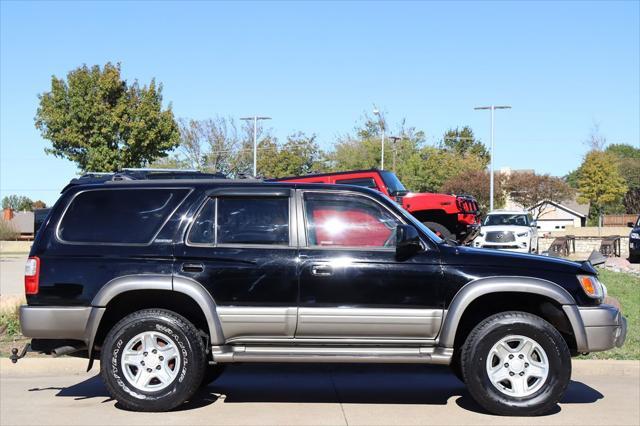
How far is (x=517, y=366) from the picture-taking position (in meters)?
5.96

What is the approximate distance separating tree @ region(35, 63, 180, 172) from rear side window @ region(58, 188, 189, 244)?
21853 millimetres

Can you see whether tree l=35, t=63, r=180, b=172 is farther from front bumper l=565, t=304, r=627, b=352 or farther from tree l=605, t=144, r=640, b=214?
tree l=605, t=144, r=640, b=214

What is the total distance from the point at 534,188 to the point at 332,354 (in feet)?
167

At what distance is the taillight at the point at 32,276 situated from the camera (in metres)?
6.05

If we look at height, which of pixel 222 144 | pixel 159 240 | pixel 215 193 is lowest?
pixel 159 240

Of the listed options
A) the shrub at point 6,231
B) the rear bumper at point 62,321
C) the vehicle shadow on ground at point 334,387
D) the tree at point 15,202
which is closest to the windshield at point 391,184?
the vehicle shadow on ground at point 334,387

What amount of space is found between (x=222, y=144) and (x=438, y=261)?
38.7 metres

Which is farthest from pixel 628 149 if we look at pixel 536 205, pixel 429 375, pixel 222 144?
pixel 429 375

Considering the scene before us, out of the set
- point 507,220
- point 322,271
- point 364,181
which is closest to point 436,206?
point 364,181

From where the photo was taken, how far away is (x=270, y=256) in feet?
19.9

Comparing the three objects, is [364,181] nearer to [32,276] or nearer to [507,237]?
[32,276]

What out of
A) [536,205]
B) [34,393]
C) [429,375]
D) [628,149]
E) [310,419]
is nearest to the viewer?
[310,419]

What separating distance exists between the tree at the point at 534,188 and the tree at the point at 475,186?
3.31ft

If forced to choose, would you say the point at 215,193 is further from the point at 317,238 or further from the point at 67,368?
the point at 67,368
